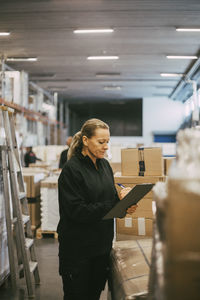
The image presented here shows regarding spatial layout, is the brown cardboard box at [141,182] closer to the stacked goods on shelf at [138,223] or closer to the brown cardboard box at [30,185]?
the stacked goods on shelf at [138,223]

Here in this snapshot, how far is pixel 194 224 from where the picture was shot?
1115 millimetres

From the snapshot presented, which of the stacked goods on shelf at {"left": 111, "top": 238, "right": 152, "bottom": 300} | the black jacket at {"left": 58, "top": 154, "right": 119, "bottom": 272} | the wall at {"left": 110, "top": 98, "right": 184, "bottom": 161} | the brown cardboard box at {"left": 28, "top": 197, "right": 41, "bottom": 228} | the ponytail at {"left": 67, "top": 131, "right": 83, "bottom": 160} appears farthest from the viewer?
the wall at {"left": 110, "top": 98, "right": 184, "bottom": 161}

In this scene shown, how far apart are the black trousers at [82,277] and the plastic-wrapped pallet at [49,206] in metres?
3.89

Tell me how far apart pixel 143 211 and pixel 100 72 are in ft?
37.8

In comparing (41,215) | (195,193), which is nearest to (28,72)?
(41,215)

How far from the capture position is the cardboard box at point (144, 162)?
3.83 m

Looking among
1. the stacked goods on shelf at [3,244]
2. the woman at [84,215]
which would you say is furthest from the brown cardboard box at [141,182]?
the stacked goods on shelf at [3,244]

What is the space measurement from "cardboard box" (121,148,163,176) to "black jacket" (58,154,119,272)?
132 cm

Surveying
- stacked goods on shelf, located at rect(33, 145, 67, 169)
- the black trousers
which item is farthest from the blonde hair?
stacked goods on shelf, located at rect(33, 145, 67, 169)

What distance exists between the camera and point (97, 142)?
252cm

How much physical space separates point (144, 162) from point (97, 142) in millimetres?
1457

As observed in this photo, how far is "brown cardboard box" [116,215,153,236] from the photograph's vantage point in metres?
3.55

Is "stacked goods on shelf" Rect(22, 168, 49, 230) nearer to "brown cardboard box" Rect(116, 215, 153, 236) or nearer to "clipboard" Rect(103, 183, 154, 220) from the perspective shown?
"brown cardboard box" Rect(116, 215, 153, 236)

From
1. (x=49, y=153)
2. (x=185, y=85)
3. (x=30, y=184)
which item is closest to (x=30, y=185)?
(x=30, y=184)
